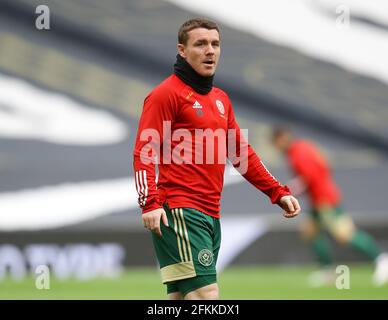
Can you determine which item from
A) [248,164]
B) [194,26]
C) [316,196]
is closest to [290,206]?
[248,164]

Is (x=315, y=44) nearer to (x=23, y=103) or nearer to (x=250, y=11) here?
(x=250, y=11)

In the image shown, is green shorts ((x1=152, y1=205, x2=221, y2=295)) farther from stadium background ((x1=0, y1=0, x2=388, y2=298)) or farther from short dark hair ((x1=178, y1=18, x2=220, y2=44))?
stadium background ((x1=0, y1=0, x2=388, y2=298))

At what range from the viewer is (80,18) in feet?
55.4

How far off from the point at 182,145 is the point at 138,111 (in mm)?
11359

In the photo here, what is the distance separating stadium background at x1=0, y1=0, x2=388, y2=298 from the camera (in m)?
14.6

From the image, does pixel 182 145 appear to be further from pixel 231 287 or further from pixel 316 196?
pixel 316 196

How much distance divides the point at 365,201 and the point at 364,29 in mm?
3158

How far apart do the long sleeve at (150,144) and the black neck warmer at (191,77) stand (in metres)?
0.18

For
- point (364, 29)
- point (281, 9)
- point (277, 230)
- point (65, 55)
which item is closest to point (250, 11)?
point (281, 9)

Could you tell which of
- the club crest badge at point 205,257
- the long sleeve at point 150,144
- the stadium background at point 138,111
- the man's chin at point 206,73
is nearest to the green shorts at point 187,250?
the club crest badge at point 205,257

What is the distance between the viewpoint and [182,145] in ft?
17.9

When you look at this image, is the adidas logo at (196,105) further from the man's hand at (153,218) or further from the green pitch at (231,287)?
the green pitch at (231,287)

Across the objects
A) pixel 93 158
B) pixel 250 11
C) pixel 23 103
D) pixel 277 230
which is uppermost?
pixel 250 11

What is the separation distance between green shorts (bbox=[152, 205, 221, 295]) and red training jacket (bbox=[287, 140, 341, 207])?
7.63 meters
